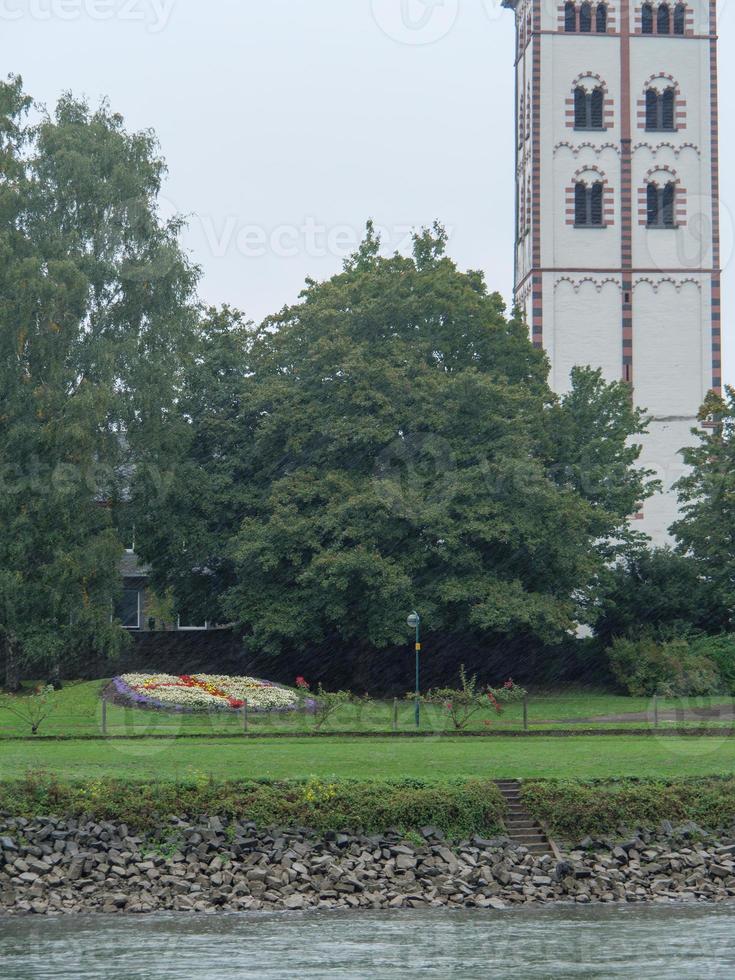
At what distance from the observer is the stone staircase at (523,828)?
1271 inches

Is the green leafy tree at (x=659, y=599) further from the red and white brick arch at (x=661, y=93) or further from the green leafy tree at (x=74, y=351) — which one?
the red and white brick arch at (x=661, y=93)

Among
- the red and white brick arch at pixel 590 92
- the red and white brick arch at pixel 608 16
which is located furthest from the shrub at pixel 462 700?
the red and white brick arch at pixel 608 16

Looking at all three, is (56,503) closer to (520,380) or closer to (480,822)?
(520,380)

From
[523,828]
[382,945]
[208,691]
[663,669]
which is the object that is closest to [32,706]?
[208,691]

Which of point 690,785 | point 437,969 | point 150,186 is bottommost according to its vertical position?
point 437,969

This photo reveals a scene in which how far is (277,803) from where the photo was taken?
1256 inches

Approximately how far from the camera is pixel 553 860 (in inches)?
1244

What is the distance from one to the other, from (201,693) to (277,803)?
16.2m

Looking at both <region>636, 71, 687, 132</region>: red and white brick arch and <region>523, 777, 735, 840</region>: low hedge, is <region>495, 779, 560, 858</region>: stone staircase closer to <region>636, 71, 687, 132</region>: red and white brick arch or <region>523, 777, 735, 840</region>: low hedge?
<region>523, 777, 735, 840</region>: low hedge

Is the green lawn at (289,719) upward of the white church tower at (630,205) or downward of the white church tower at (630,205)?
downward

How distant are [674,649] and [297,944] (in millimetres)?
33478

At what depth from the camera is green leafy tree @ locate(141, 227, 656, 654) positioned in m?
53.0

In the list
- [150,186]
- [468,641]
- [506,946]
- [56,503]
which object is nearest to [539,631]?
[468,641]

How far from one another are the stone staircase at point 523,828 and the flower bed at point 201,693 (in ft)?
46.1
